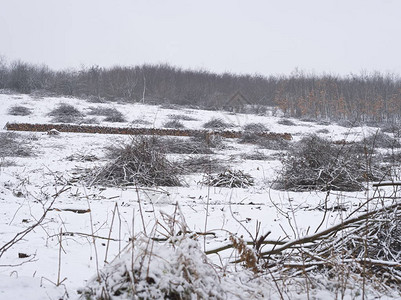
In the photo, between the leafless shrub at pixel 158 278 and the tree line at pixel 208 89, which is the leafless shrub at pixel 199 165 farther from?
the tree line at pixel 208 89

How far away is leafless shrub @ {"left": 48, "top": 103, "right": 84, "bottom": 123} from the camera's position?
64.3 ft

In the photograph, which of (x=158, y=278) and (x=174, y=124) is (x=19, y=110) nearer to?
(x=174, y=124)

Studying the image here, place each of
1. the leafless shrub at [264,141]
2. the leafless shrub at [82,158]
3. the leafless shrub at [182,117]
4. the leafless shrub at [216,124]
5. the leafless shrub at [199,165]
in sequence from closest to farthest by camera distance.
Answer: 1. the leafless shrub at [199,165]
2. the leafless shrub at [82,158]
3. the leafless shrub at [264,141]
4. the leafless shrub at [216,124]
5. the leafless shrub at [182,117]

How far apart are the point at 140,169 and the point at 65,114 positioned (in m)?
16.8

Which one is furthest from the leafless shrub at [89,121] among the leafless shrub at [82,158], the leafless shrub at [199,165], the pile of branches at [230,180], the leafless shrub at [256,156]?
the pile of branches at [230,180]

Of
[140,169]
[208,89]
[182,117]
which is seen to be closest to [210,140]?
[140,169]

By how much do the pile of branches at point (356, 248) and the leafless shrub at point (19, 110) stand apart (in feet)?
73.2

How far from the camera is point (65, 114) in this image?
21.1 m

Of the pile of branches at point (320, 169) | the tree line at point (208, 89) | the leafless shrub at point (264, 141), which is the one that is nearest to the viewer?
the pile of branches at point (320, 169)

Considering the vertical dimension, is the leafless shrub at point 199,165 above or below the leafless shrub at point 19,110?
below

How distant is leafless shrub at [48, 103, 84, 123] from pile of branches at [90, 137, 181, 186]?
573 inches

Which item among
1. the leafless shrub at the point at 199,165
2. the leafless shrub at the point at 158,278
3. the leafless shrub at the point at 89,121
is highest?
the leafless shrub at the point at 89,121

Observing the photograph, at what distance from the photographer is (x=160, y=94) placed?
34.7 metres

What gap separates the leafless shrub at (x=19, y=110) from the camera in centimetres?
2021
